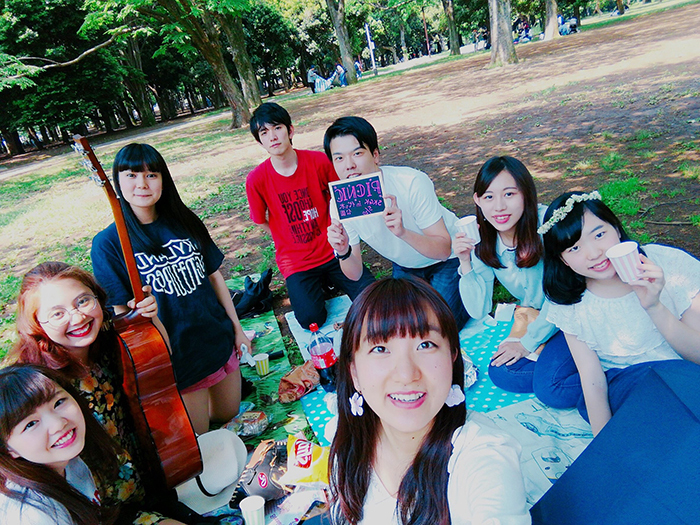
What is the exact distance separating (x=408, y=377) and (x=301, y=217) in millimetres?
3075

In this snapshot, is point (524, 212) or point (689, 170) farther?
point (689, 170)

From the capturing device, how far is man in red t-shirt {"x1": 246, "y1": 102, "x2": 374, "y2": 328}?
14.0 ft

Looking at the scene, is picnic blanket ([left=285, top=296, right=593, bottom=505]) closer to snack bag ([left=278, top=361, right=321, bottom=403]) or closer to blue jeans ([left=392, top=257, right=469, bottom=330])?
snack bag ([left=278, top=361, right=321, bottom=403])

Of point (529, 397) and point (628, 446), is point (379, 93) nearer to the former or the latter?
point (529, 397)

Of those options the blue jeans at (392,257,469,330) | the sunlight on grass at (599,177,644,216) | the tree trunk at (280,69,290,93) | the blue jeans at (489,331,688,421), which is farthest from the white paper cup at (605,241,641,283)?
the tree trunk at (280,69,290,93)

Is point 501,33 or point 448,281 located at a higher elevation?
point 501,33

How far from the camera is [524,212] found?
286cm

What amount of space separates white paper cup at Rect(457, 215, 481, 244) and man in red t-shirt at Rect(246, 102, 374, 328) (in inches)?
61.0

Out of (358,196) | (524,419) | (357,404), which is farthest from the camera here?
(358,196)

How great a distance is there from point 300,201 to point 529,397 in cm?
256

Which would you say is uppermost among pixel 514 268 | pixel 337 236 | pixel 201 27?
pixel 201 27

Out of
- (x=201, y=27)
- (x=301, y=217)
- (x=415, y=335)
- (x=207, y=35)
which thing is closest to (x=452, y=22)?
(x=207, y=35)

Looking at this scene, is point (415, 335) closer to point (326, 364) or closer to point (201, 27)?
point (326, 364)

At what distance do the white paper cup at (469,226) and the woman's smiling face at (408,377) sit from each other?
51.3 inches
